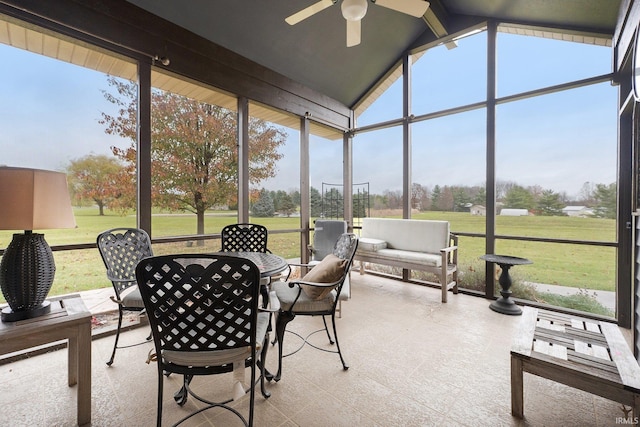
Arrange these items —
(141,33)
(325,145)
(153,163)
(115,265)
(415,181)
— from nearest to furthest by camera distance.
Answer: (115,265), (141,33), (153,163), (415,181), (325,145)

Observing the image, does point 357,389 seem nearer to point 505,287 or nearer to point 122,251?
point 122,251

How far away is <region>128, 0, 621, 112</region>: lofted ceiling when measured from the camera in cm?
299

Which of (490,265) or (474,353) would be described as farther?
(490,265)

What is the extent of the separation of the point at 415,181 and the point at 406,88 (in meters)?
1.59

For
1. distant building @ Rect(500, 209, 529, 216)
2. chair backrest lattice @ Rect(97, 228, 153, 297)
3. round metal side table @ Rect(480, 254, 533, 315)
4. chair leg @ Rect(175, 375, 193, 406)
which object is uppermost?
distant building @ Rect(500, 209, 529, 216)

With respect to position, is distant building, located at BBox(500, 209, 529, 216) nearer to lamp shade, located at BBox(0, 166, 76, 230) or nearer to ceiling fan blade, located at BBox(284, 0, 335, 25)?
ceiling fan blade, located at BBox(284, 0, 335, 25)

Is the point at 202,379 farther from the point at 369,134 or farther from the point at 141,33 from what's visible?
the point at 369,134

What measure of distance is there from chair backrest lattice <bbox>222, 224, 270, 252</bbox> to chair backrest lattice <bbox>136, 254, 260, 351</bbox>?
5.99 feet

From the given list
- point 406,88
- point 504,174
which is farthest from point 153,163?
point 504,174

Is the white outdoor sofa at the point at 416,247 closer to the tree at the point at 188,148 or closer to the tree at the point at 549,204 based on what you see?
the tree at the point at 549,204

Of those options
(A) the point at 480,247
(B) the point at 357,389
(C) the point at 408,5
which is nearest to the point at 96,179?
(B) the point at 357,389

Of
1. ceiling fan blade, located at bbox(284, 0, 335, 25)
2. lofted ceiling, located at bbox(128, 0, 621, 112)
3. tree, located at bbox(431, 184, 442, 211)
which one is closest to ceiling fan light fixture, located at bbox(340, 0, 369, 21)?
ceiling fan blade, located at bbox(284, 0, 335, 25)

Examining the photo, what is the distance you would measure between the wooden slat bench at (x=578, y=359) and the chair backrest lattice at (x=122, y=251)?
286cm

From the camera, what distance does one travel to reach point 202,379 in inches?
78.2
